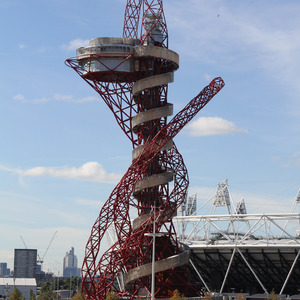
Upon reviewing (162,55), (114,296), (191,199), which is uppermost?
(162,55)

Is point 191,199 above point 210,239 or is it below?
above

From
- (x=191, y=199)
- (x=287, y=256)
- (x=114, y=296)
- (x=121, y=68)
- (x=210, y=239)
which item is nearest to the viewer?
(x=114, y=296)

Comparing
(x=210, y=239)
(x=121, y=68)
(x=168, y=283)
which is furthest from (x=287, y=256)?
(x=121, y=68)

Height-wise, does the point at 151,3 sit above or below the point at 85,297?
above

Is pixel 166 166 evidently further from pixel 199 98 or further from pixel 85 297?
pixel 85 297

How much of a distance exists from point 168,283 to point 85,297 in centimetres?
1228

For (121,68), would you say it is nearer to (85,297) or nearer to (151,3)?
(151,3)

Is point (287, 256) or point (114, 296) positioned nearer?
point (114, 296)

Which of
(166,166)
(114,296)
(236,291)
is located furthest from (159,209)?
(236,291)

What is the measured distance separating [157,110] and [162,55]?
8.99m

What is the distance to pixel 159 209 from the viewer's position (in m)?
99.3

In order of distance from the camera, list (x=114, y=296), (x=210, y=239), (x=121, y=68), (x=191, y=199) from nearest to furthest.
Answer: (x=114, y=296) < (x=121, y=68) < (x=210, y=239) < (x=191, y=199)

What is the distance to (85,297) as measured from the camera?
10044 cm

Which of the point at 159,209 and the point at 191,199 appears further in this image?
the point at 191,199
